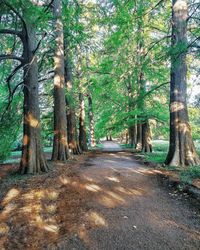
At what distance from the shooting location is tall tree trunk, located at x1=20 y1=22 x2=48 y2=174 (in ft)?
29.1

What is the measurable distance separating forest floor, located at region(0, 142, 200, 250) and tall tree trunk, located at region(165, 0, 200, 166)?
254 cm

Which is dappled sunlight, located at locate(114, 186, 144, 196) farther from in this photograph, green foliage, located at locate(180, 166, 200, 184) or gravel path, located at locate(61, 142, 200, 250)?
green foliage, located at locate(180, 166, 200, 184)

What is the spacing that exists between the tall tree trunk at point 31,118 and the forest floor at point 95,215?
44.1 inches

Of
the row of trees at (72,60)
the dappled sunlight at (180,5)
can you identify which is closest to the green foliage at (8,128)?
the row of trees at (72,60)

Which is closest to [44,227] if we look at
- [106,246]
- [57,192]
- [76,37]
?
[106,246]

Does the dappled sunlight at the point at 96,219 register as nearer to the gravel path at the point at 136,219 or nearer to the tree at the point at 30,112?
the gravel path at the point at 136,219

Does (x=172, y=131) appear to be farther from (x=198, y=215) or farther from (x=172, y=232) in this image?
(x=172, y=232)

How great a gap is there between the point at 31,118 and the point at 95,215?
5167mm

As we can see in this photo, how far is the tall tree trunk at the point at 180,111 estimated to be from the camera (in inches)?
386

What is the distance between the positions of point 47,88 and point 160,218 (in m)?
14.8

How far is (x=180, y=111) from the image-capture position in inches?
405

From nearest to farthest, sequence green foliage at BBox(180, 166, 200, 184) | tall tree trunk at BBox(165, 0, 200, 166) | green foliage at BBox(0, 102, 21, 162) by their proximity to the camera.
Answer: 1. green foliage at BBox(180, 166, 200, 184)
2. tall tree trunk at BBox(165, 0, 200, 166)
3. green foliage at BBox(0, 102, 21, 162)

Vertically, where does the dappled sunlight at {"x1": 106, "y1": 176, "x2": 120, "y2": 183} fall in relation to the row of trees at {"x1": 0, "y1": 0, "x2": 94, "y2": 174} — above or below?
below

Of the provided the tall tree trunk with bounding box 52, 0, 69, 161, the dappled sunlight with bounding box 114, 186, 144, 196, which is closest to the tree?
the tall tree trunk with bounding box 52, 0, 69, 161
